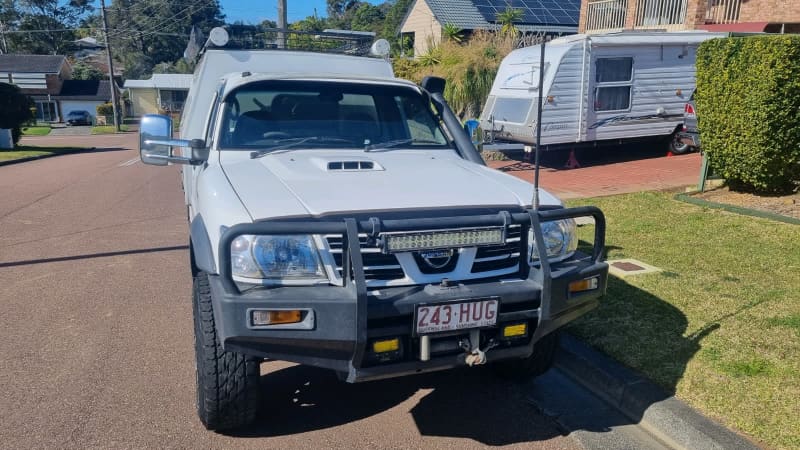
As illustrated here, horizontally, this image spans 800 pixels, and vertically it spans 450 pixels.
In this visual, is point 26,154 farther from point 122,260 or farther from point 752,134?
point 752,134

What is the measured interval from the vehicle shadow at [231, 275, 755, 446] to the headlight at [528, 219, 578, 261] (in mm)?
1023

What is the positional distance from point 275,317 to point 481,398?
1.76 meters

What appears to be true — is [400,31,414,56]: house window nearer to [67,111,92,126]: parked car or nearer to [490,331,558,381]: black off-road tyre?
[67,111,92,126]: parked car

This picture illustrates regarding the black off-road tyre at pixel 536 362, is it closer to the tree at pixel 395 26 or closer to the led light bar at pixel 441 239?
the led light bar at pixel 441 239

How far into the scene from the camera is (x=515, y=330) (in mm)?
3215

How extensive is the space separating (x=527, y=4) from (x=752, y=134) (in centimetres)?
2717

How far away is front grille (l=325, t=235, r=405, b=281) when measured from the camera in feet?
9.79

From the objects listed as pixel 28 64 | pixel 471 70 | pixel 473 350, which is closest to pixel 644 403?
pixel 473 350

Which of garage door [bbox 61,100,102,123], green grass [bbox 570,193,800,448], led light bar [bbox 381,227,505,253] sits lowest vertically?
garage door [bbox 61,100,102,123]

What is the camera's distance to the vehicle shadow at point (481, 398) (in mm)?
3654

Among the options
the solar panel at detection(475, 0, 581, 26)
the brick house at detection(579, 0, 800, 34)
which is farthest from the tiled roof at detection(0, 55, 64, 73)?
the brick house at detection(579, 0, 800, 34)

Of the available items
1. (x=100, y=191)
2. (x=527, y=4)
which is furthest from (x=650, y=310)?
(x=527, y=4)

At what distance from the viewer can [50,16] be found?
80.9m

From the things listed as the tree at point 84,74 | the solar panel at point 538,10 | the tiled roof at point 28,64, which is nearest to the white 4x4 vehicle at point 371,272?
the solar panel at point 538,10
